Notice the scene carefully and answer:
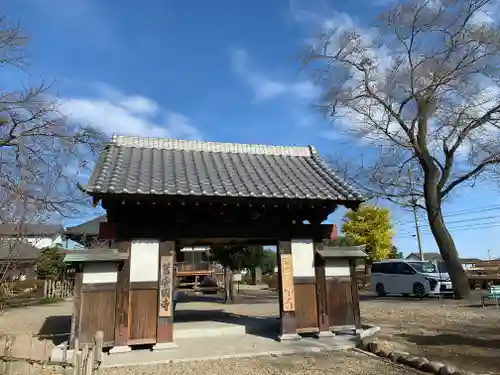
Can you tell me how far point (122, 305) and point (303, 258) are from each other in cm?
432

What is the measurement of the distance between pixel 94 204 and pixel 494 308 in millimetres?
14070

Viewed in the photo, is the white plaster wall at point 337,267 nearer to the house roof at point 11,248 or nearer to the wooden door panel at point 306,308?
the wooden door panel at point 306,308

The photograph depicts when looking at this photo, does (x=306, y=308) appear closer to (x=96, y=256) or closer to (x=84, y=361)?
(x=96, y=256)

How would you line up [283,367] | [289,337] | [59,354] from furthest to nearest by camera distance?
[289,337] → [59,354] → [283,367]

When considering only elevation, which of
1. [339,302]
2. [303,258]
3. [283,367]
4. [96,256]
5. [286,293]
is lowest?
[283,367]

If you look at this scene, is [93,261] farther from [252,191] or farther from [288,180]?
[288,180]

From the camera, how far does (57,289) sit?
2484 centimetres

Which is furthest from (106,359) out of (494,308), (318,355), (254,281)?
(254,281)

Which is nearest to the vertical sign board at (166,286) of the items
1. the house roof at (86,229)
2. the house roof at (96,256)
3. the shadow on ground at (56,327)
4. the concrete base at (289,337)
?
the house roof at (96,256)

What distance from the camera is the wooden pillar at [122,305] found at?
7.99 meters

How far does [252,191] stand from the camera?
9000 millimetres

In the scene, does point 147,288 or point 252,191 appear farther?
point 252,191

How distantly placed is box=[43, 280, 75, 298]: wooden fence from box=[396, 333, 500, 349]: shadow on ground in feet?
69.2

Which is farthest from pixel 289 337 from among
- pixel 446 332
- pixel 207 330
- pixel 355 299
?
pixel 446 332
